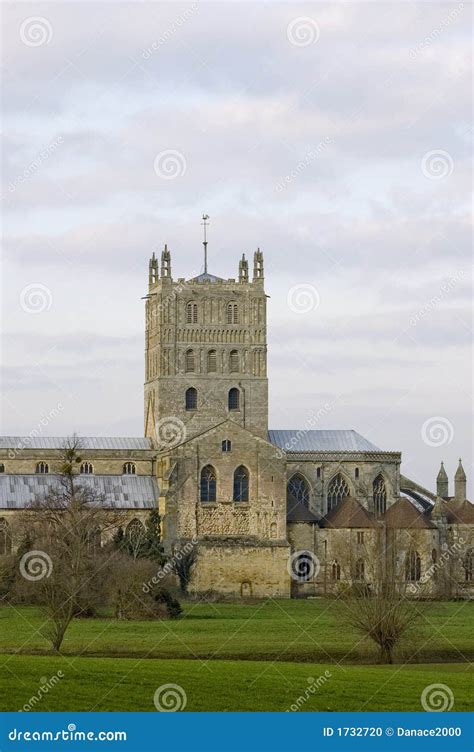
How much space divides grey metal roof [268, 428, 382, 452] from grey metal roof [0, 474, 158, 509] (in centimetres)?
999

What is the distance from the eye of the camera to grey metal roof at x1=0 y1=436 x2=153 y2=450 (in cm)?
9994

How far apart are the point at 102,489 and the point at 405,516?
1704 cm

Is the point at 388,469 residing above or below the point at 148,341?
below

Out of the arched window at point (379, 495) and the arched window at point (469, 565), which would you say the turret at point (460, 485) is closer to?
the arched window at point (379, 495)

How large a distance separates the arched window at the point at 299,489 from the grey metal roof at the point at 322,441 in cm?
252

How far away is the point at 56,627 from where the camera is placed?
187 ft

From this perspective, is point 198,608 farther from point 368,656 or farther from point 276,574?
point 368,656

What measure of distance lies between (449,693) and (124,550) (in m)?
38.9

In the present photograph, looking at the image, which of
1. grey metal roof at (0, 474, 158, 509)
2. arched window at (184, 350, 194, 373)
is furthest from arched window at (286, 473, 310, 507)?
arched window at (184, 350, 194, 373)

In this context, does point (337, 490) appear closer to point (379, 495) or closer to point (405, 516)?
point (379, 495)

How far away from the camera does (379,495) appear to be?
101438mm

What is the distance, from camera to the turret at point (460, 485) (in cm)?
10425

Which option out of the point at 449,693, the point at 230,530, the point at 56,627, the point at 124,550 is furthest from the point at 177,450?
the point at 449,693
